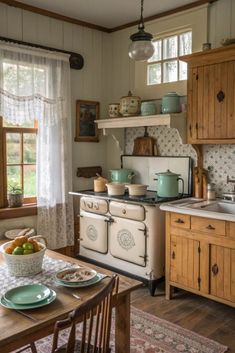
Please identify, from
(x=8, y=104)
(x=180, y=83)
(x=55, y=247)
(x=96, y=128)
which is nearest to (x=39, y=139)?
(x=8, y=104)

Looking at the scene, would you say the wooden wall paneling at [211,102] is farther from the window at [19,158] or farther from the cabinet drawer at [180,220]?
the window at [19,158]

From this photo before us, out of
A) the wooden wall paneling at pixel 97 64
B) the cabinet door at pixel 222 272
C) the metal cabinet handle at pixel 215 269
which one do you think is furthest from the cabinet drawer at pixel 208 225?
the wooden wall paneling at pixel 97 64

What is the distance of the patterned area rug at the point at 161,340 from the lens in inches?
94.4

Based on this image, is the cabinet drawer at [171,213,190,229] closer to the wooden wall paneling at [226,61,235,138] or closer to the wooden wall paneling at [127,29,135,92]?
the wooden wall paneling at [226,61,235,138]

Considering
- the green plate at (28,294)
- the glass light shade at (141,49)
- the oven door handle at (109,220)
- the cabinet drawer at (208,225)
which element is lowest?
the oven door handle at (109,220)

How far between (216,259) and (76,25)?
2.92 metres

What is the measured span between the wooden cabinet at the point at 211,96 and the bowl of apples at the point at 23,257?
1.93 metres

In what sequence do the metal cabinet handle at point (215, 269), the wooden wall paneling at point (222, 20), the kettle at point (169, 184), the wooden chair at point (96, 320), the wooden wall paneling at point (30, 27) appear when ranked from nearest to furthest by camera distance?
1. the wooden chair at point (96, 320)
2. the metal cabinet handle at point (215, 269)
3. the wooden wall paneling at point (222, 20)
4. the kettle at point (169, 184)
5. the wooden wall paneling at point (30, 27)

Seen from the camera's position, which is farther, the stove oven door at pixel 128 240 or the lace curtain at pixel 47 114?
the lace curtain at pixel 47 114

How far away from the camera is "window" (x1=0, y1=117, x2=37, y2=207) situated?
12.0 ft

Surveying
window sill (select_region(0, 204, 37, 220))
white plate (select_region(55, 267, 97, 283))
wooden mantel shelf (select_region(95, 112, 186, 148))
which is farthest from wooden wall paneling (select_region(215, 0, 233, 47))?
white plate (select_region(55, 267, 97, 283))

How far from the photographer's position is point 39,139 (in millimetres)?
3791

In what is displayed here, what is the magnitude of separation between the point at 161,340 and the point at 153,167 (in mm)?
1922

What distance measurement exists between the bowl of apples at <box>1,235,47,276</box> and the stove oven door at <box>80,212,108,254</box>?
6.06 feet
